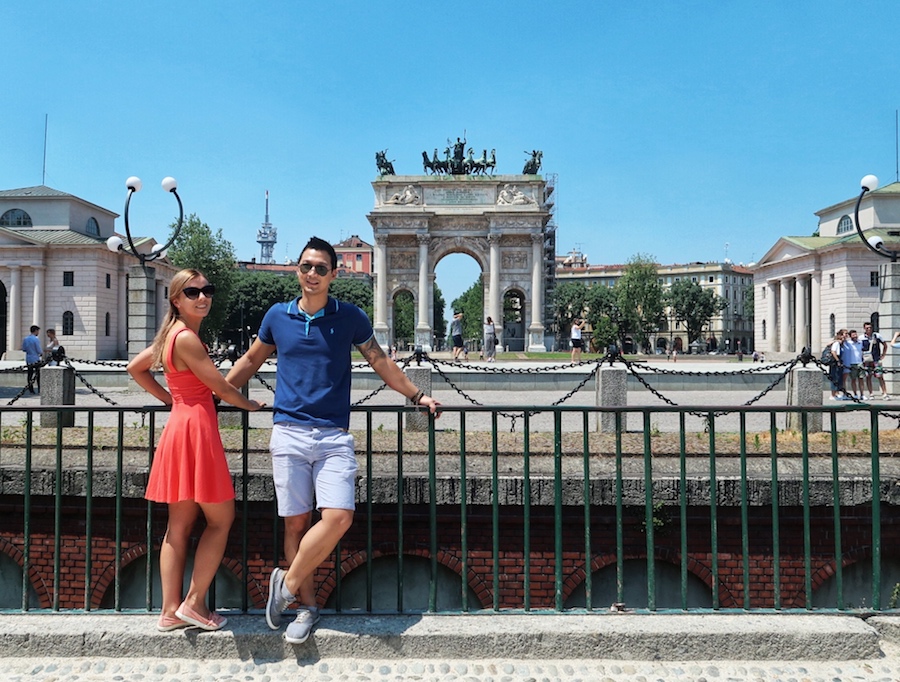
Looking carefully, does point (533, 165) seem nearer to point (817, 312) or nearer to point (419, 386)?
point (817, 312)

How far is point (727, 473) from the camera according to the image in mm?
5914

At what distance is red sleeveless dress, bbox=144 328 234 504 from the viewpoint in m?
3.85

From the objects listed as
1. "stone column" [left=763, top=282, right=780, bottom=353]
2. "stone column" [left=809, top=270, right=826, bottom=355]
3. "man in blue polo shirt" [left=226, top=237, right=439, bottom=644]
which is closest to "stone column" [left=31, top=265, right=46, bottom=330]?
"man in blue polo shirt" [left=226, top=237, right=439, bottom=644]

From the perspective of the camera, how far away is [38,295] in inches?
2105

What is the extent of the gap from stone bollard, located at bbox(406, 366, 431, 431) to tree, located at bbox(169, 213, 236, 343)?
2119 inches

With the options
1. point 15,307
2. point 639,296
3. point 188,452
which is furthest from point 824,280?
point 188,452

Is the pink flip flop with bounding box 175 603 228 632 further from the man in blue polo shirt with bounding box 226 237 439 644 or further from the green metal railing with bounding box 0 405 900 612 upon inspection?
the green metal railing with bounding box 0 405 900 612

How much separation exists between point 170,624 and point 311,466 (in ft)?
3.87

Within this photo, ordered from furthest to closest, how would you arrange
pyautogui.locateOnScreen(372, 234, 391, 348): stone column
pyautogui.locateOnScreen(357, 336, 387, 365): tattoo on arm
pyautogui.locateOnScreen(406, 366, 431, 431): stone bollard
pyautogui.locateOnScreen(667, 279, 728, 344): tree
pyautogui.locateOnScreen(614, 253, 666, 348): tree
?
pyautogui.locateOnScreen(667, 279, 728, 344): tree, pyautogui.locateOnScreen(614, 253, 666, 348): tree, pyautogui.locateOnScreen(372, 234, 391, 348): stone column, pyautogui.locateOnScreen(406, 366, 431, 431): stone bollard, pyautogui.locateOnScreen(357, 336, 387, 365): tattoo on arm

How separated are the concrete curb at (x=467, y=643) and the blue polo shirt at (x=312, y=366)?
1219 mm

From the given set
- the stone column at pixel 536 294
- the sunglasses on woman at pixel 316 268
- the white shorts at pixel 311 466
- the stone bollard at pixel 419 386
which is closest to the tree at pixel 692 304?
the stone column at pixel 536 294

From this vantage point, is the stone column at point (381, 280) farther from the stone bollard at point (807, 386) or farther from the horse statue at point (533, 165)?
the stone bollard at point (807, 386)

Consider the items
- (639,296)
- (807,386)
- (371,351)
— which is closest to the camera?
(371,351)

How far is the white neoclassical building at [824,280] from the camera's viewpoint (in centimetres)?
5534
